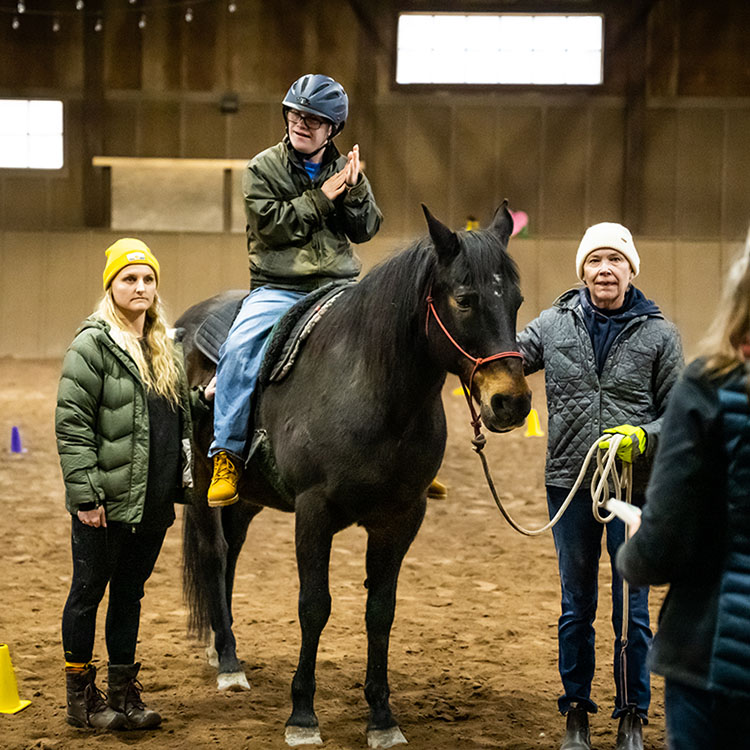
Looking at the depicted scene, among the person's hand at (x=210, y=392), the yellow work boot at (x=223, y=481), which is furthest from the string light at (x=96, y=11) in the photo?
the yellow work boot at (x=223, y=481)

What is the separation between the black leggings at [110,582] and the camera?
3.29 metres

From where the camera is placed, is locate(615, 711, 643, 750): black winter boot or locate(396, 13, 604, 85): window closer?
locate(615, 711, 643, 750): black winter boot

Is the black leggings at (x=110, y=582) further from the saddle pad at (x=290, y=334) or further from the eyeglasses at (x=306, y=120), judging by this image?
the eyeglasses at (x=306, y=120)

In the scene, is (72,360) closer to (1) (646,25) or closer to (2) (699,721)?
(2) (699,721)

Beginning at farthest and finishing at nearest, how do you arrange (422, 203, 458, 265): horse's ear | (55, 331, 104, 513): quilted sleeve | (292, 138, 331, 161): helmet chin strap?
(292, 138, 331, 161): helmet chin strap, (55, 331, 104, 513): quilted sleeve, (422, 203, 458, 265): horse's ear

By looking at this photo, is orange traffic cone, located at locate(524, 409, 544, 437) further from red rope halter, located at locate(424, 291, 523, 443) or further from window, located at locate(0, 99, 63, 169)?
window, located at locate(0, 99, 63, 169)

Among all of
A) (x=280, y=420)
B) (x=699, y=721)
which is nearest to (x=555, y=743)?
(x=280, y=420)

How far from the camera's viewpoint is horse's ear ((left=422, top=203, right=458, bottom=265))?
305 centimetres

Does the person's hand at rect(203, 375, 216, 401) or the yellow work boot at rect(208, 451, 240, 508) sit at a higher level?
the person's hand at rect(203, 375, 216, 401)

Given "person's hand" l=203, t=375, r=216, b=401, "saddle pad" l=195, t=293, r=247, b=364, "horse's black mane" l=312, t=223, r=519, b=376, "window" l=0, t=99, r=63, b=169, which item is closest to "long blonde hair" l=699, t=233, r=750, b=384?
"horse's black mane" l=312, t=223, r=519, b=376

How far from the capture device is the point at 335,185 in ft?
12.0

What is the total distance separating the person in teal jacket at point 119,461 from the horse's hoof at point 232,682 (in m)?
0.46

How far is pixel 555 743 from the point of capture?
3.45 meters

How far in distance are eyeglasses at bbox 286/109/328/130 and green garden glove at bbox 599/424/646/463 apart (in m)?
1.57
